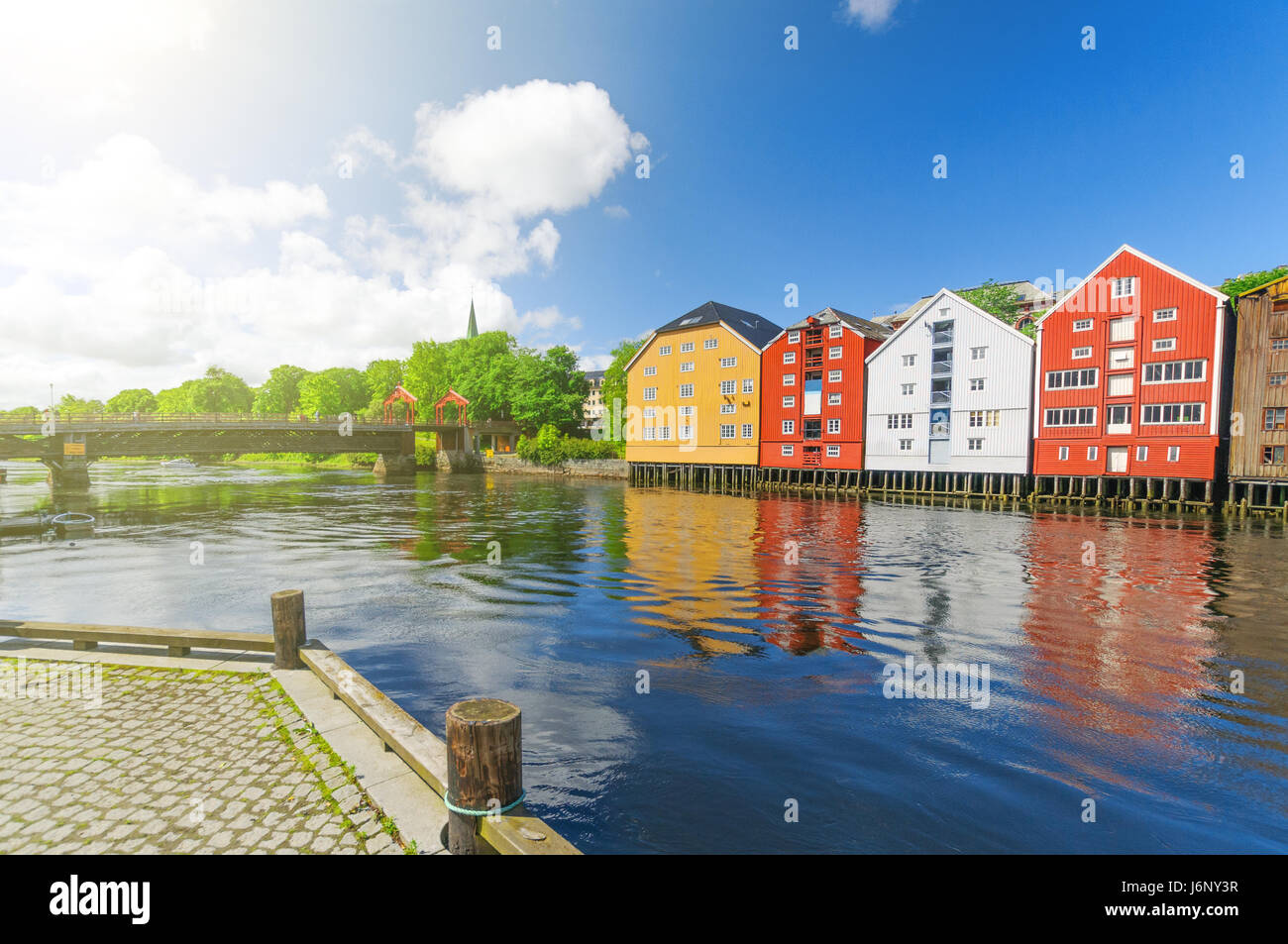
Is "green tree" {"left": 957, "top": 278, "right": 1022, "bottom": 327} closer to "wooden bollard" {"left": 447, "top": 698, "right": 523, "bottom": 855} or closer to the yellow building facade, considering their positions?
the yellow building facade

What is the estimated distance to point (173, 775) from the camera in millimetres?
5973

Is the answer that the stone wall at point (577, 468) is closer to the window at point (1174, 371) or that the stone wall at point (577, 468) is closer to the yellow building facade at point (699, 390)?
the yellow building facade at point (699, 390)

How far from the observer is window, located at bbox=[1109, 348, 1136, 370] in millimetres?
43906

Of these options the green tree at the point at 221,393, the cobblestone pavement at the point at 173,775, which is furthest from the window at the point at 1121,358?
the green tree at the point at 221,393

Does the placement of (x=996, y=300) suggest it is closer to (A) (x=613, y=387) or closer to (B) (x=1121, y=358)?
(B) (x=1121, y=358)

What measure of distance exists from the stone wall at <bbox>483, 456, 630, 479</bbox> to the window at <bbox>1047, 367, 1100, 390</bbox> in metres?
46.2

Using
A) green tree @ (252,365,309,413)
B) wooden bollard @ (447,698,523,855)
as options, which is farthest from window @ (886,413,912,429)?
green tree @ (252,365,309,413)

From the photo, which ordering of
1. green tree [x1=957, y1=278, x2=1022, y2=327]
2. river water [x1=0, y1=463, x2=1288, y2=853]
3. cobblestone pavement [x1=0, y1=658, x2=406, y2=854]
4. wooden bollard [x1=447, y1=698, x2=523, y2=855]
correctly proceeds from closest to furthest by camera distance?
wooden bollard [x1=447, y1=698, x2=523, y2=855], cobblestone pavement [x1=0, y1=658, x2=406, y2=854], river water [x1=0, y1=463, x2=1288, y2=853], green tree [x1=957, y1=278, x2=1022, y2=327]

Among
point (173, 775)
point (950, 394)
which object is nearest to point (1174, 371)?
point (950, 394)

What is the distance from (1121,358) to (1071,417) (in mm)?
5381

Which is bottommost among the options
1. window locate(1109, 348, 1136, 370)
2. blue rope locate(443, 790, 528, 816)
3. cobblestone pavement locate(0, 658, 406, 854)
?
cobblestone pavement locate(0, 658, 406, 854)

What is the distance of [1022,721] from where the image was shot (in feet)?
27.9
